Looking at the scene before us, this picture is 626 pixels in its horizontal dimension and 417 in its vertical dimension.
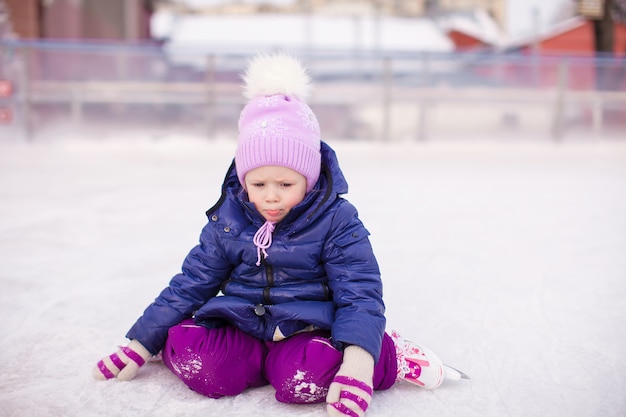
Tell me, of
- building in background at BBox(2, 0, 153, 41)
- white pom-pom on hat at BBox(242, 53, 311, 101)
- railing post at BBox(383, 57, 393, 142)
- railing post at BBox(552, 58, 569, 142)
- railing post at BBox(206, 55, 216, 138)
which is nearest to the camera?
white pom-pom on hat at BBox(242, 53, 311, 101)

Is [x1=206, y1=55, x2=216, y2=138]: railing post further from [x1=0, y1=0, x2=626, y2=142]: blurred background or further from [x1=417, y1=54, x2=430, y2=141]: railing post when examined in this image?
[x1=417, y1=54, x2=430, y2=141]: railing post

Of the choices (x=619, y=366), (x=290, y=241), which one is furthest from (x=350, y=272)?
(x=619, y=366)

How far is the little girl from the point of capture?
4.49 feet

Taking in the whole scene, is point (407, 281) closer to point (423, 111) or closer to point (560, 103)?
point (423, 111)

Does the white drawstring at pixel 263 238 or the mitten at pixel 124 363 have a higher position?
the white drawstring at pixel 263 238

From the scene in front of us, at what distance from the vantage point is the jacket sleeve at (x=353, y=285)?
4.27 feet

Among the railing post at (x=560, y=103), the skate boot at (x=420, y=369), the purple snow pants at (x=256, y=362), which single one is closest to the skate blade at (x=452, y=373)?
the skate boot at (x=420, y=369)

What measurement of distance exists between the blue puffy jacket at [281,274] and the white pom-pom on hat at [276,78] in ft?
0.62

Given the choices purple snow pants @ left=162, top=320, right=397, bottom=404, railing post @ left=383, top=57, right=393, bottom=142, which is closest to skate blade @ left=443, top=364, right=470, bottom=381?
purple snow pants @ left=162, top=320, right=397, bottom=404

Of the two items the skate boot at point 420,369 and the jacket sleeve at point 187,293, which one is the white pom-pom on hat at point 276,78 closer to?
the jacket sleeve at point 187,293

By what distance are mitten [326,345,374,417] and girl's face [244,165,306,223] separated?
35 cm

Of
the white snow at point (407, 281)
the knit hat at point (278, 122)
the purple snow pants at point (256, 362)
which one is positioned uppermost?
the knit hat at point (278, 122)

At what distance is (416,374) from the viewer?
56.1 inches

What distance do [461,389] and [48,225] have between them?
2.48 metres
